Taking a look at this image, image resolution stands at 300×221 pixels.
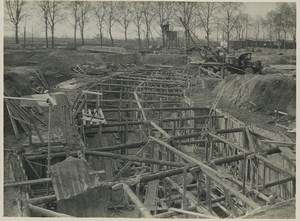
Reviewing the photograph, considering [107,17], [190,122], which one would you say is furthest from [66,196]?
[107,17]

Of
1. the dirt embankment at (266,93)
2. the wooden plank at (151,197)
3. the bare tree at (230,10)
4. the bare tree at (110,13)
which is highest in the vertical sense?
the bare tree at (110,13)

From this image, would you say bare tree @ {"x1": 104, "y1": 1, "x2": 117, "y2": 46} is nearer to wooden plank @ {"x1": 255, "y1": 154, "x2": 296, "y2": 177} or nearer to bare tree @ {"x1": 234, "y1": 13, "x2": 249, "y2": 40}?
bare tree @ {"x1": 234, "y1": 13, "x2": 249, "y2": 40}

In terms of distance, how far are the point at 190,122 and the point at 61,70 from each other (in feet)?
44.7

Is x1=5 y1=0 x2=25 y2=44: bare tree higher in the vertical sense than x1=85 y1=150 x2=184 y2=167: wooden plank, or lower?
higher

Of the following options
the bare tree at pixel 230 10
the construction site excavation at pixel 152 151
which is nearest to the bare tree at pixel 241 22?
the bare tree at pixel 230 10

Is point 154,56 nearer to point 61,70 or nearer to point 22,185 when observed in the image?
point 61,70

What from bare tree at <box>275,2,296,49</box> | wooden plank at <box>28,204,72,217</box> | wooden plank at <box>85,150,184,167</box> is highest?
bare tree at <box>275,2,296,49</box>

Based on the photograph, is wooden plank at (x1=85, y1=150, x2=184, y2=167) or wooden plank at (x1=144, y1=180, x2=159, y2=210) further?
wooden plank at (x1=144, y1=180, x2=159, y2=210)

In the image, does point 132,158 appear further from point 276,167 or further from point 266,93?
point 266,93

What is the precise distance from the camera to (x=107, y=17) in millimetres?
54344

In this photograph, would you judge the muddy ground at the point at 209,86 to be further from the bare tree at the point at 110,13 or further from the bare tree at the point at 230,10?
the bare tree at the point at 110,13

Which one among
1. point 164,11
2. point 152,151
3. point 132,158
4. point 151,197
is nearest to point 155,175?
point 132,158

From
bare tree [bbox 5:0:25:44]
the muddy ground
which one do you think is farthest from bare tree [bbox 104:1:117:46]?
bare tree [bbox 5:0:25:44]

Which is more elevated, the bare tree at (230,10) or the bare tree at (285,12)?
the bare tree at (230,10)
